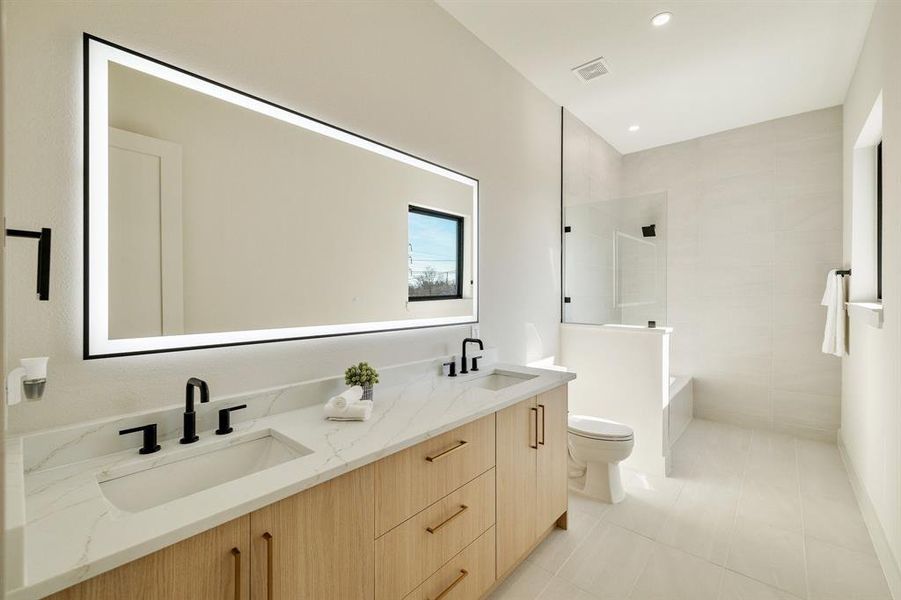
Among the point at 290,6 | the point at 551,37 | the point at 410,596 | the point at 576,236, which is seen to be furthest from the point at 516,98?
the point at 410,596

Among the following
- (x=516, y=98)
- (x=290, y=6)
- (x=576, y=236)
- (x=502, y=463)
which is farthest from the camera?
(x=576, y=236)

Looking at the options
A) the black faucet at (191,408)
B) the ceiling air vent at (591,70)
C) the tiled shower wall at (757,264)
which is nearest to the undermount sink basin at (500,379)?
the black faucet at (191,408)

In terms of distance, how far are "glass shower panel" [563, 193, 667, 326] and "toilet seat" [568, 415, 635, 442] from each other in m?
0.84

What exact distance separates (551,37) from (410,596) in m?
2.87

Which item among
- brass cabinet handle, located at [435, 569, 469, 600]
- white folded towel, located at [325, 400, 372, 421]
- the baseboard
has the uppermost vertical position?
white folded towel, located at [325, 400, 372, 421]

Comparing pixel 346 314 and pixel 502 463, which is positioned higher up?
pixel 346 314

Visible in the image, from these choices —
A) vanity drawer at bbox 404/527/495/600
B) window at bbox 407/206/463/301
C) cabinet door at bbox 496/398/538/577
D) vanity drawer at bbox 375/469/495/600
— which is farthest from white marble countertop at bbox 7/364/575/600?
window at bbox 407/206/463/301

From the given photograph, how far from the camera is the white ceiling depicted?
2.23 m

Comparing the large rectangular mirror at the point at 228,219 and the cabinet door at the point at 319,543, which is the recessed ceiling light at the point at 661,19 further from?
the cabinet door at the point at 319,543

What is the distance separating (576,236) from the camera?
3.31 meters

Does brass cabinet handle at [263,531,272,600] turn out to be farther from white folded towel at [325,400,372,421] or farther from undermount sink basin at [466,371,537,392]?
undermount sink basin at [466,371,537,392]

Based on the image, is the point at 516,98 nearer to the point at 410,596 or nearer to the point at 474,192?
the point at 474,192

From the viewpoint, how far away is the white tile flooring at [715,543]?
1751 mm

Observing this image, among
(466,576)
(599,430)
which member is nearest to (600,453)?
(599,430)
